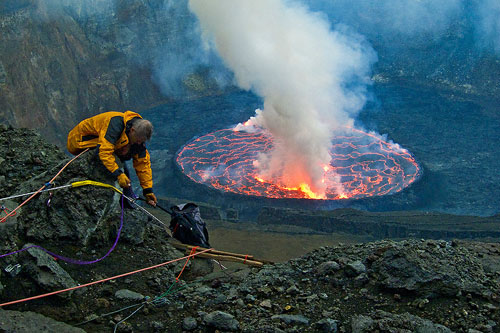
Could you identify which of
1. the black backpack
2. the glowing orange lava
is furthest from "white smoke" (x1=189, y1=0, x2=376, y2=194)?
the black backpack

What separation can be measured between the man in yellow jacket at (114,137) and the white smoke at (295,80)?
11.8 meters

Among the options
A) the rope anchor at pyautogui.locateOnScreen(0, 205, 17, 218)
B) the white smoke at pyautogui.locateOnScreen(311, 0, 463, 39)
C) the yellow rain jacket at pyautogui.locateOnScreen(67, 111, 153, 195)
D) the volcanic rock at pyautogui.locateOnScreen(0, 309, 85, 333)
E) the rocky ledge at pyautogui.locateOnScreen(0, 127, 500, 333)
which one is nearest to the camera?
the volcanic rock at pyautogui.locateOnScreen(0, 309, 85, 333)

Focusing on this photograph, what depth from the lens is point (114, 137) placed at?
18.3 feet

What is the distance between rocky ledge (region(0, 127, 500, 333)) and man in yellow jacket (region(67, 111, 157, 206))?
0.28m

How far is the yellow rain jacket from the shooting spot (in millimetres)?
5527

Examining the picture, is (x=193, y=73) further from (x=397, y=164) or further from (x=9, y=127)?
(x=9, y=127)

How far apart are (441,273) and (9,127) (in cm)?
650

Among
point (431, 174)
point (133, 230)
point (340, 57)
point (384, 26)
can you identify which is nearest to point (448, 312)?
point (133, 230)

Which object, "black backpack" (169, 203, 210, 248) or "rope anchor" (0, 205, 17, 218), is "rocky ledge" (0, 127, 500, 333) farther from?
"black backpack" (169, 203, 210, 248)

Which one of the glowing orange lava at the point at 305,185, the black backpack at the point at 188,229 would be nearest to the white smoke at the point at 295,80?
the glowing orange lava at the point at 305,185

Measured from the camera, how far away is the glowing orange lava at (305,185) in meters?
16.8

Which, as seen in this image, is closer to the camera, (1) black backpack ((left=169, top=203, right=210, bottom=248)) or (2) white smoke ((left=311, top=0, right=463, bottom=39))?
(1) black backpack ((left=169, top=203, right=210, bottom=248))

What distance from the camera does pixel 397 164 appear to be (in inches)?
748

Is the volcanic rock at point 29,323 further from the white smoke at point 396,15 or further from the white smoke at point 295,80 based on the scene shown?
the white smoke at point 396,15
